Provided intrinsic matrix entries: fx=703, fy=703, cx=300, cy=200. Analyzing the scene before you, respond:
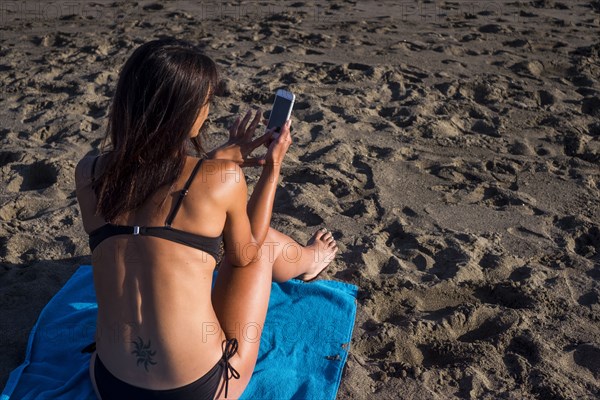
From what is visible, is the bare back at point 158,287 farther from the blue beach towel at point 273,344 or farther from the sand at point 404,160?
the sand at point 404,160

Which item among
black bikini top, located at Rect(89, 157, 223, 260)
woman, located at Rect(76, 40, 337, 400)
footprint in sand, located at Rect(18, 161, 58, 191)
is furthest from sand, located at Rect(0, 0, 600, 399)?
black bikini top, located at Rect(89, 157, 223, 260)

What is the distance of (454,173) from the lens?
4.53 meters

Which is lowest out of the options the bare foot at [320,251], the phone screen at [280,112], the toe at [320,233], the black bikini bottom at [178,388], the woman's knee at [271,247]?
the bare foot at [320,251]

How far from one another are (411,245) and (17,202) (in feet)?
7.48

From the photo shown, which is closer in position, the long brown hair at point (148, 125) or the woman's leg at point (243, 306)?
the long brown hair at point (148, 125)

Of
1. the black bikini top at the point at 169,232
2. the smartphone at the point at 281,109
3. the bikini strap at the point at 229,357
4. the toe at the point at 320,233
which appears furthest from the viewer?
the toe at the point at 320,233

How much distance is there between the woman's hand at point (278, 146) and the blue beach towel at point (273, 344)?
0.80 metres

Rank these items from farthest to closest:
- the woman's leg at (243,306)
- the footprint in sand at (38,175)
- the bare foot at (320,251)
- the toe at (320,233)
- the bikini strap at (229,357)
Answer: the footprint in sand at (38,175), the toe at (320,233), the bare foot at (320,251), the woman's leg at (243,306), the bikini strap at (229,357)

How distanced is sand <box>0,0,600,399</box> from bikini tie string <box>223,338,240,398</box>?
22.9 inches

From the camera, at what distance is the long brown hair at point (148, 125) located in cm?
217

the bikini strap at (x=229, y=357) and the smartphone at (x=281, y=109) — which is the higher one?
the smartphone at (x=281, y=109)

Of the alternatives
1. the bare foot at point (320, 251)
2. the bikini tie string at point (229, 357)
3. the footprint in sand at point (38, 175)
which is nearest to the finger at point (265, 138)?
the bare foot at point (320, 251)

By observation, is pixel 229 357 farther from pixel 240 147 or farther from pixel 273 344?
pixel 240 147

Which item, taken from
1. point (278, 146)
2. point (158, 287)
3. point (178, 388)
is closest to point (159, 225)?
point (158, 287)
